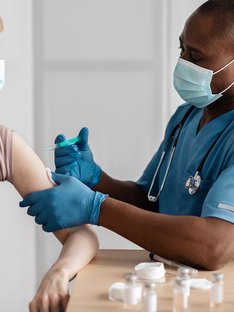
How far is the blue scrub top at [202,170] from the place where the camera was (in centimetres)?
186

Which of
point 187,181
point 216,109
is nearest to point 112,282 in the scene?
point 187,181

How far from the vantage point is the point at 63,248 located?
1.89m

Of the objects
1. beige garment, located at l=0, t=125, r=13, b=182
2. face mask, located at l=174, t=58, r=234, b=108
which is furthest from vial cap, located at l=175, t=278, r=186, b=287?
face mask, located at l=174, t=58, r=234, b=108

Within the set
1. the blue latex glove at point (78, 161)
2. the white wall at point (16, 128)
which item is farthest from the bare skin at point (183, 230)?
the white wall at point (16, 128)

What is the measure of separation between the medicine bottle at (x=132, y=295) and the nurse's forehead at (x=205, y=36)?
36.6 inches

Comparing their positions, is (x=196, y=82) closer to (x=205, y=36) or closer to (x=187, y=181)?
(x=205, y=36)

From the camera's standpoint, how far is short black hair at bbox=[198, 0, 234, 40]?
2135mm

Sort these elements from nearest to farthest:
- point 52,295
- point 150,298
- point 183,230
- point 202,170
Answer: point 150,298
point 52,295
point 183,230
point 202,170

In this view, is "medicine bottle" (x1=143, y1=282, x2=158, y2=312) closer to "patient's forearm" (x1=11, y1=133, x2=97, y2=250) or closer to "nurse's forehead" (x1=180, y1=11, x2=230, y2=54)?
"patient's forearm" (x1=11, y1=133, x2=97, y2=250)

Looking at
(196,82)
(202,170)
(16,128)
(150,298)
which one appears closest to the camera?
(150,298)

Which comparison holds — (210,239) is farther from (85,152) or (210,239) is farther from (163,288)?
(85,152)

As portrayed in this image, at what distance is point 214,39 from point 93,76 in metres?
1.58

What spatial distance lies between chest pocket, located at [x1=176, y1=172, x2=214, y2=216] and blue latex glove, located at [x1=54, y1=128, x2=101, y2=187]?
0.38 m

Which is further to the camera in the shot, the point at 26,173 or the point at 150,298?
the point at 26,173
